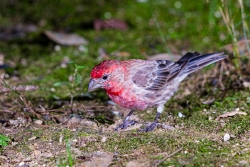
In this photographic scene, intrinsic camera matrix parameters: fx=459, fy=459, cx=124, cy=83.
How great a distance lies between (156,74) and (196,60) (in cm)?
59

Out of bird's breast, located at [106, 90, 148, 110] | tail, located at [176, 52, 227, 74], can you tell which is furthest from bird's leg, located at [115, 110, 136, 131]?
tail, located at [176, 52, 227, 74]

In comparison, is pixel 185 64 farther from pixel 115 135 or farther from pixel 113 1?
pixel 113 1

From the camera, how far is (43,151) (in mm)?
4629

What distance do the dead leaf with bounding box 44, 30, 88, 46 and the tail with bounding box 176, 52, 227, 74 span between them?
2.61m

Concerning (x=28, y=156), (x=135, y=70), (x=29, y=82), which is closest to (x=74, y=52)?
(x=29, y=82)

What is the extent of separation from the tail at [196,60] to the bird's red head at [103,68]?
1.06 m

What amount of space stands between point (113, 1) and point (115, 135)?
5395mm

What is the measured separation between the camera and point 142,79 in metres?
5.62

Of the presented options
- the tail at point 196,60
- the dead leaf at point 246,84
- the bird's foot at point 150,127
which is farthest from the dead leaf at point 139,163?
the dead leaf at point 246,84

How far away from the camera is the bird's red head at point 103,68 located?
17.0ft

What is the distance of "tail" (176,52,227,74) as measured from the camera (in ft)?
19.3

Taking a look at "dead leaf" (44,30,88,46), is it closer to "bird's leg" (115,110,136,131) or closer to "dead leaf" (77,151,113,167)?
"bird's leg" (115,110,136,131)

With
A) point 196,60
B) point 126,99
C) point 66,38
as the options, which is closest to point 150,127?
point 126,99

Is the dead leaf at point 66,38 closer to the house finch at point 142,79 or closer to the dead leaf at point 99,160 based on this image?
the house finch at point 142,79
